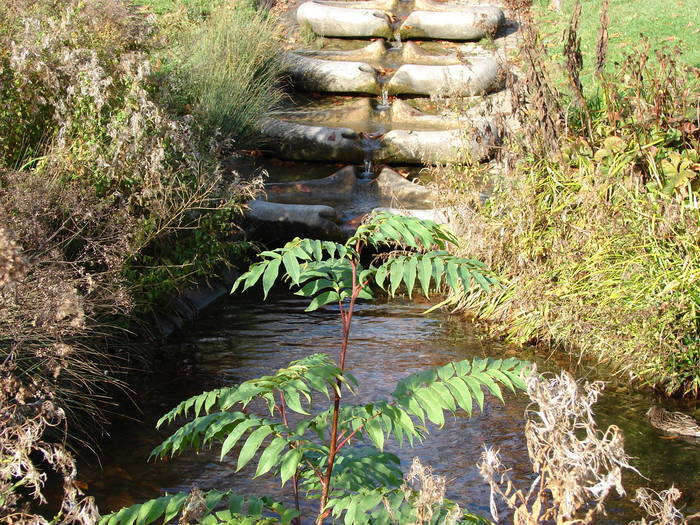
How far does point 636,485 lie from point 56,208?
14.0ft

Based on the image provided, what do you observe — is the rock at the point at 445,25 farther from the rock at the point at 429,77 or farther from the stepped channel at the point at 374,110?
the rock at the point at 429,77

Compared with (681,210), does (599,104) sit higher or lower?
higher

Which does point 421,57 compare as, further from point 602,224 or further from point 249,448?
point 249,448

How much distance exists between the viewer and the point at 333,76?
14.1 metres

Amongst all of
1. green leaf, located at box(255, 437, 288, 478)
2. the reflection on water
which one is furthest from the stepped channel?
green leaf, located at box(255, 437, 288, 478)

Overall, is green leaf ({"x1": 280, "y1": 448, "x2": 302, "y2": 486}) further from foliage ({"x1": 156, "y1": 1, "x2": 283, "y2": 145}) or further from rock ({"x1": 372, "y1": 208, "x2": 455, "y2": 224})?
foliage ({"x1": 156, "y1": 1, "x2": 283, "y2": 145})

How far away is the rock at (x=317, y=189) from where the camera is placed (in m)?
11.2

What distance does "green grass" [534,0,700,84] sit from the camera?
13.8 m

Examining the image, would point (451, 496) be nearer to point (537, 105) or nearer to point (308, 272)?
point (308, 272)

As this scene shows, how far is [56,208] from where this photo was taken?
19.7 feet

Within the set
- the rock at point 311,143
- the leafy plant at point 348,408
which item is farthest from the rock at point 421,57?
the leafy plant at point 348,408

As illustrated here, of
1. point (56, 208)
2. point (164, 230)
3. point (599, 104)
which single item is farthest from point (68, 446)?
point (599, 104)

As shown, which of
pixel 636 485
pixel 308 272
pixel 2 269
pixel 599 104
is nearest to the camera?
pixel 2 269

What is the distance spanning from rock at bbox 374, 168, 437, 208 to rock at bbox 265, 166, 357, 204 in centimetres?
39
